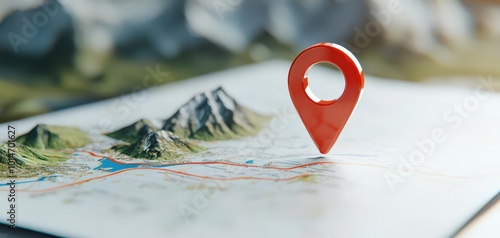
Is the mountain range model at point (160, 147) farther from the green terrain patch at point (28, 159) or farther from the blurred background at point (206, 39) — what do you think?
the blurred background at point (206, 39)

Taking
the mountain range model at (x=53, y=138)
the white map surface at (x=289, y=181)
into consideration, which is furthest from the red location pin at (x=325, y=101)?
the mountain range model at (x=53, y=138)

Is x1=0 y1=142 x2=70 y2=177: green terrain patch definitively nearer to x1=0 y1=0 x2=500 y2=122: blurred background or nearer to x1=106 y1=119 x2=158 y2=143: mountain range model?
x1=106 y1=119 x2=158 y2=143: mountain range model

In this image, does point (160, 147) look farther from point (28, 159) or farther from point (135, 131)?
point (28, 159)

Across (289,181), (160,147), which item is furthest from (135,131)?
(289,181)

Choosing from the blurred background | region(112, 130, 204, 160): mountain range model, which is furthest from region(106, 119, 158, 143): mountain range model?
the blurred background

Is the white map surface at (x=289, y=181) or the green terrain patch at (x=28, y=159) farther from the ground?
the green terrain patch at (x=28, y=159)
